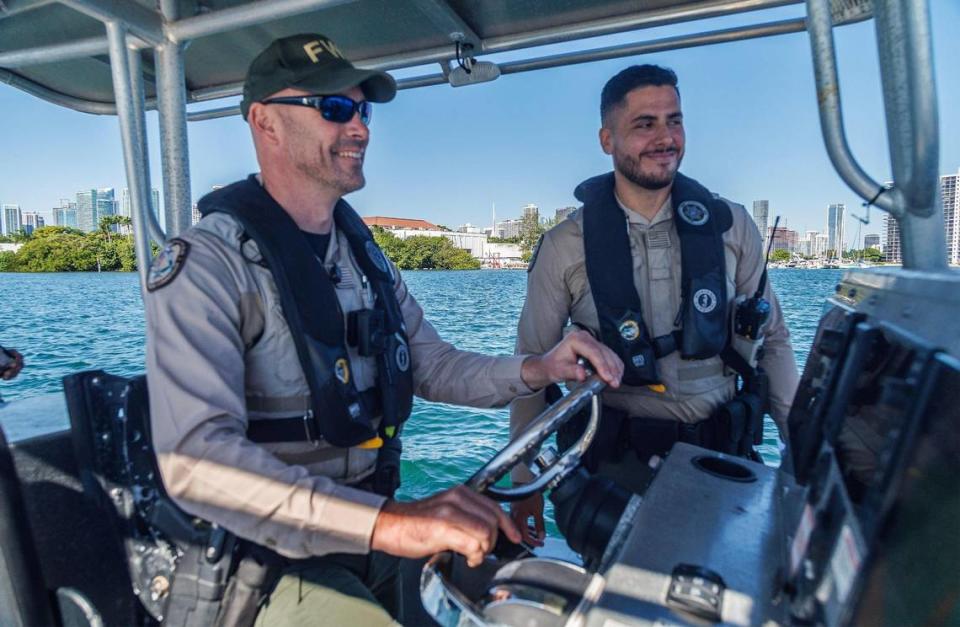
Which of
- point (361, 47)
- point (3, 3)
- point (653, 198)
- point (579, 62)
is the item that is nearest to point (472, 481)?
point (653, 198)

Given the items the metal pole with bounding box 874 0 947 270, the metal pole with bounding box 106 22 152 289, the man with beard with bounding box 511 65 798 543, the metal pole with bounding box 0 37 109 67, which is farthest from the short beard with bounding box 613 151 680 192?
the metal pole with bounding box 0 37 109 67

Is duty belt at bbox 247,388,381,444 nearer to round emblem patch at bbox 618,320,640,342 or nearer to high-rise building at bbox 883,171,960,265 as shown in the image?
round emblem patch at bbox 618,320,640,342

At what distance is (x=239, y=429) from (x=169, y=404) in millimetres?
135

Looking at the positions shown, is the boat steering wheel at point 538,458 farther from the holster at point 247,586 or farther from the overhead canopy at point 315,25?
the overhead canopy at point 315,25

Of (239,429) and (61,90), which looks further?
(61,90)

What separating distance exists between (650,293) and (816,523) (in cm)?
137

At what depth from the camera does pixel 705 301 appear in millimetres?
1979

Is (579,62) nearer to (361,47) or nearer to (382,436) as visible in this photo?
(361,47)

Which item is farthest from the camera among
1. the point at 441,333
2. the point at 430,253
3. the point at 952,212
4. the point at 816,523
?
the point at 430,253

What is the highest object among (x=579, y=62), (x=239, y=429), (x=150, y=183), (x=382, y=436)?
(x=579, y=62)

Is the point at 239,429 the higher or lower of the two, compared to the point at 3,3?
lower

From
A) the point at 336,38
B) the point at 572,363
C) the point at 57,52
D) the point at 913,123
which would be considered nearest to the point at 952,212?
the point at 913,123

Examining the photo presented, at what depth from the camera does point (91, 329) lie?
714 inches

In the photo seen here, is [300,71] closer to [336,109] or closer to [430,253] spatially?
[336,109]
